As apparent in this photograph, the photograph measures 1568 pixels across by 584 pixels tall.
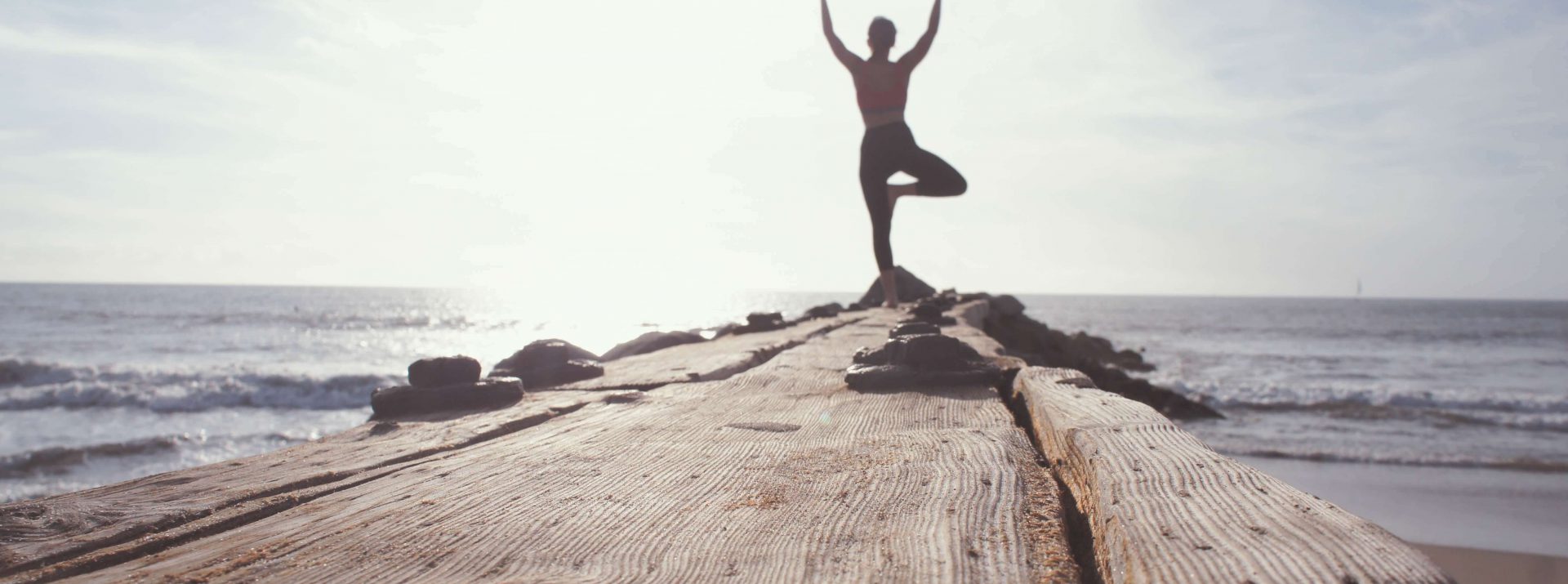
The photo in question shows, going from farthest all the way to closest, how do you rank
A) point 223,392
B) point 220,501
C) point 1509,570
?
point 223,392
point 1509,570
point 220,501

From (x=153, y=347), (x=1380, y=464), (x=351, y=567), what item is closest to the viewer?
(x=351, y=567)

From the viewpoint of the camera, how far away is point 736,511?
3.77ft

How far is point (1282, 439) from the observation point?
12.8 m

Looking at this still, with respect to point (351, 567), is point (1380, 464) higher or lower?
lower

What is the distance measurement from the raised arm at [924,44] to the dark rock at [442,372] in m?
3.72

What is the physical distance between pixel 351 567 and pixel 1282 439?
46.6 ft

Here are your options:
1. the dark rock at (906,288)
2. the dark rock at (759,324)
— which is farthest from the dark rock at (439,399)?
the dark rock at (906,288)

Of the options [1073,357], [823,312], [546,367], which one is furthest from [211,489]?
[1073,357]

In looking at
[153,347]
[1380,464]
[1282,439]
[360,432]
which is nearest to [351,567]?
[360,432]

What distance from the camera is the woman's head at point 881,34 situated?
545 cm

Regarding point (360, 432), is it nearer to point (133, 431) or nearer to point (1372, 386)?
point (133, 431)

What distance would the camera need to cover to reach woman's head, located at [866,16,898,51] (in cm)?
545

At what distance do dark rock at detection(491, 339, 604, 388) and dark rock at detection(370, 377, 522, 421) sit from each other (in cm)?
48

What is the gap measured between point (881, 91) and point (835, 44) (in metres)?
0.42
